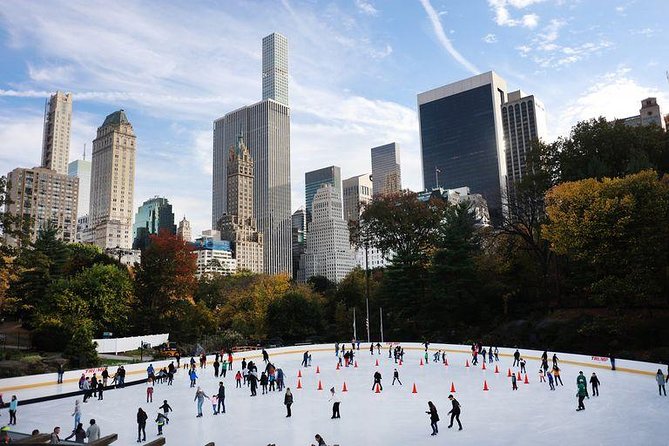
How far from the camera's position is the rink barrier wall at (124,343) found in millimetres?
42844

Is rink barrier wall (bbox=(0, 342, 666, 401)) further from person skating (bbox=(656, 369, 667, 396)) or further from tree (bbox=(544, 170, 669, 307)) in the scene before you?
person skating (bbox=(656, 369, 667, 396))

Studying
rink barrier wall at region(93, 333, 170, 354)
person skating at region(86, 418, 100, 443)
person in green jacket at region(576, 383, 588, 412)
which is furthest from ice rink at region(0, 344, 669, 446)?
rink barrier wall at region(93, 333, 170, 354)

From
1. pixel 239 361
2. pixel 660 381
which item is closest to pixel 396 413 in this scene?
pixel 660 381

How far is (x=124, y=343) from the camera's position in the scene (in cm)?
4459

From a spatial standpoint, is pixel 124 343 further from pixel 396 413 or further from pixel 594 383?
pixel 594 383

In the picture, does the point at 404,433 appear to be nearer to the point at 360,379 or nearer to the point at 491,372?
the point at 360,379

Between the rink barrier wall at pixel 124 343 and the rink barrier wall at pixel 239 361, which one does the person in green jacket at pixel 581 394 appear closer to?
the rink barrier wall at pixel 239 361

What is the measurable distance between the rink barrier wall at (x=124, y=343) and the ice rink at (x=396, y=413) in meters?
16.4

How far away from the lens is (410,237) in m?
61.5

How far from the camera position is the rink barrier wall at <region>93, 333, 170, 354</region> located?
141ft

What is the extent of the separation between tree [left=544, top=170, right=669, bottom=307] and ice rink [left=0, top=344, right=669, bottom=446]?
809cm

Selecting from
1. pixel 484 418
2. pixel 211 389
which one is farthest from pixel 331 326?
pixel 484 418

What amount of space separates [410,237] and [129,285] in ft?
107

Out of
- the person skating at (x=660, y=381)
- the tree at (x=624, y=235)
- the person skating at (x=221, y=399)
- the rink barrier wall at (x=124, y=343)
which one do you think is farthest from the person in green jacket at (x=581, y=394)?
the rink barrier wall at (x=124, y=343)
